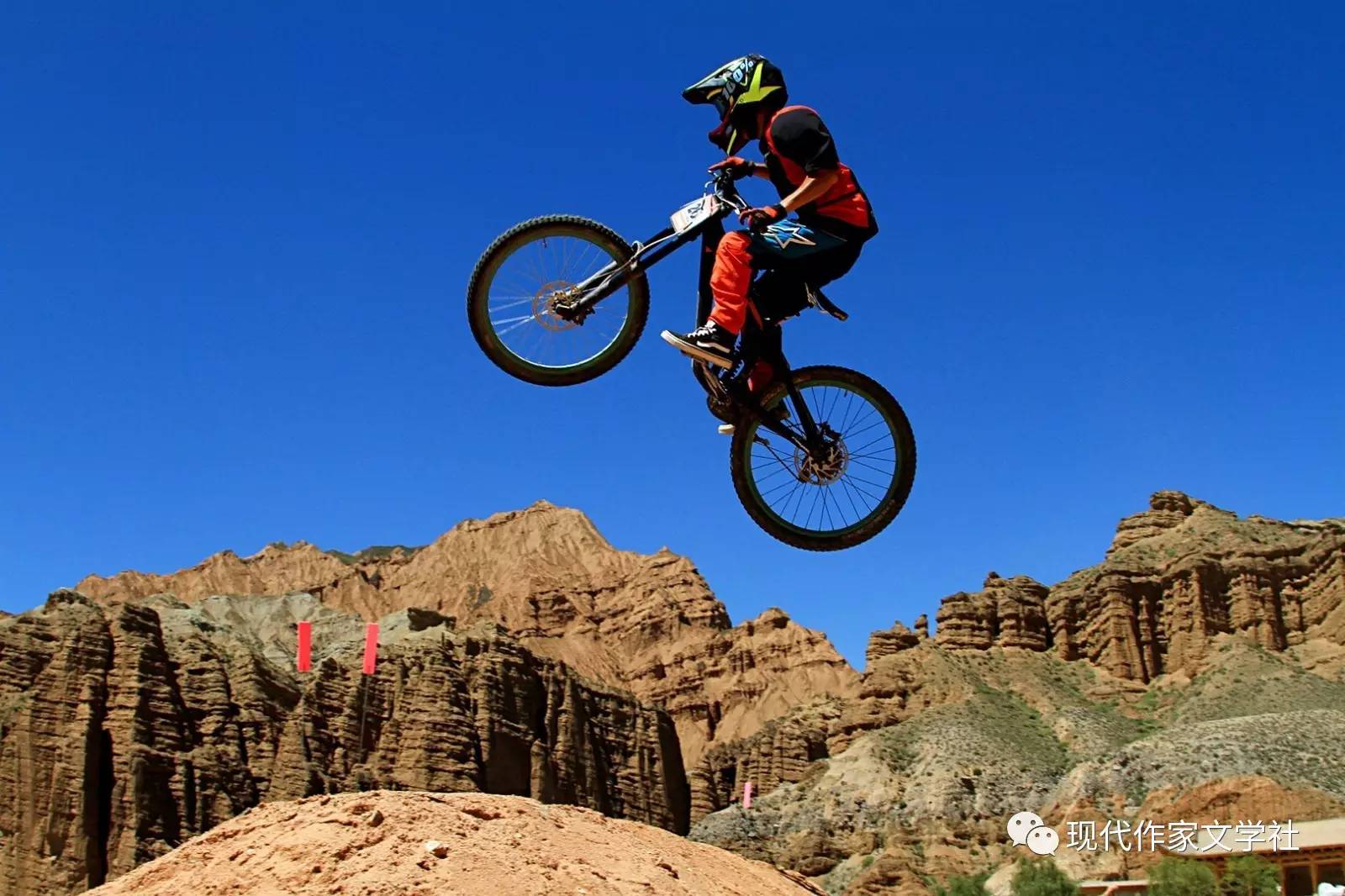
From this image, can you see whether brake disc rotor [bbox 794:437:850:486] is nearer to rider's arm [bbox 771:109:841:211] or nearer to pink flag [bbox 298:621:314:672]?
rider's arm [bbox 771:109:841:211]

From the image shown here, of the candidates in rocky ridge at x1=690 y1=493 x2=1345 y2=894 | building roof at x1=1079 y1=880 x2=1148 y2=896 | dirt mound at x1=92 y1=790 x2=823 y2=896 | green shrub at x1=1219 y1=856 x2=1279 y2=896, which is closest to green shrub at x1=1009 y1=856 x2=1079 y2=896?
building roof at x1=1079 y1=880 x2=1148 y2=896

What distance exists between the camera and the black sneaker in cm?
1337

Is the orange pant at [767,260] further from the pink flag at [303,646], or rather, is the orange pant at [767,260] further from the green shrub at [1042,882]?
the green shrub at [1042,882]

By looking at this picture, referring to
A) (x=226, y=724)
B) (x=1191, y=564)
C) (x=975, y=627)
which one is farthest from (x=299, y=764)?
(x=1191, y=564)

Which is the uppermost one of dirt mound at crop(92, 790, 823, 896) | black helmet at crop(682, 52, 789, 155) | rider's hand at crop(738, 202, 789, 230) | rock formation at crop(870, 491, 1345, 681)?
rock formation at crop(870, 491, 1345, 681)

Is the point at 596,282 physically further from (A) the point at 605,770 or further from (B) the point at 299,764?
(A) the point at 605,770

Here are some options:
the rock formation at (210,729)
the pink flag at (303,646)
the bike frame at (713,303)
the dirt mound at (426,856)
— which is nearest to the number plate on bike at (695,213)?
the bike frame at (713,303)

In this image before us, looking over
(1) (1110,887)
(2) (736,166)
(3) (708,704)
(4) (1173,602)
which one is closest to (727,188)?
(2) (736,166)

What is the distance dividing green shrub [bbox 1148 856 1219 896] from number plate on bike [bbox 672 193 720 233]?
4712cm

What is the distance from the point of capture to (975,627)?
128250mm

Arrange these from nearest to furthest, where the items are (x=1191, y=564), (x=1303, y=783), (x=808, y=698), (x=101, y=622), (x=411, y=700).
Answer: (x=101, y=622) < (x=411, y=700) < (x=1303, y=783) < (x=1191, y=564) < (x=808, y=698)

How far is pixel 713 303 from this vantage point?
13.8m

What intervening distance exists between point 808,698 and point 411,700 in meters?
87.4

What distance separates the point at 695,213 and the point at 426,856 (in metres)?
6.27
